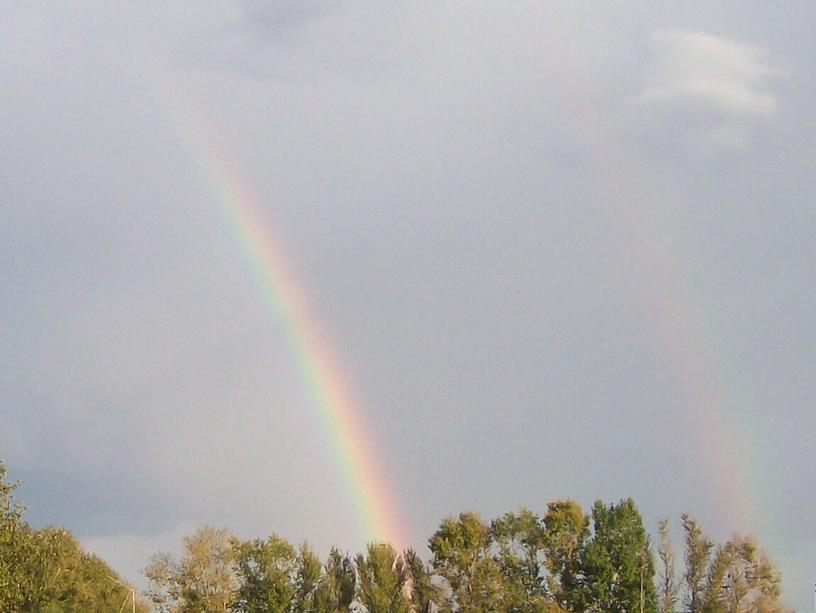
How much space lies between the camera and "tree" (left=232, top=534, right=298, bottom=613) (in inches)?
3556

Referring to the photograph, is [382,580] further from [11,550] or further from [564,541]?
[11,550]

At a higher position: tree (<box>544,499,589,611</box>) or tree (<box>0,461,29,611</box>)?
tree (<box>544,499,589,611</box>)

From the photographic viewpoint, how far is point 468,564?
295 ft

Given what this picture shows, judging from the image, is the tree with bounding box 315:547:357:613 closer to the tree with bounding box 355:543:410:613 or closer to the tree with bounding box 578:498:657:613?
the tree with bounding box 355:543:410:613

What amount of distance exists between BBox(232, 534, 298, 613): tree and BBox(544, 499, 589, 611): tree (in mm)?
20296

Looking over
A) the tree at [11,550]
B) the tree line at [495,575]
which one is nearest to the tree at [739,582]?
the tree line at [495,575]

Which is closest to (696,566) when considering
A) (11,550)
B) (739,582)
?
A: (739,582)

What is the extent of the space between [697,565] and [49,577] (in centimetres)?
4982

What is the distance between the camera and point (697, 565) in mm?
88625

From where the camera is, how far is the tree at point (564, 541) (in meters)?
88.7

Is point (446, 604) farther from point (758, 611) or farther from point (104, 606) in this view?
point (104, 606)

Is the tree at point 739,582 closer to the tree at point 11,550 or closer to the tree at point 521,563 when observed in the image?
the tree at point 521,563

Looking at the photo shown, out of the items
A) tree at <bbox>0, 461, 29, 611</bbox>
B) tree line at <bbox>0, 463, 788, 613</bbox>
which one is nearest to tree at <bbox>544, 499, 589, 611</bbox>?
tree line at <bbox>0, 463, 788, 613</bbox>

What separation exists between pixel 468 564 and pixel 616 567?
11.3 meters
